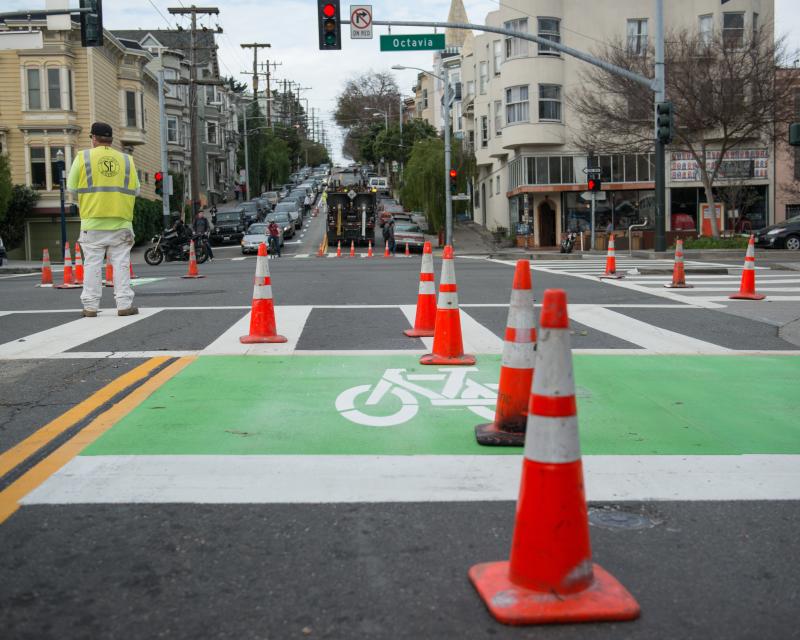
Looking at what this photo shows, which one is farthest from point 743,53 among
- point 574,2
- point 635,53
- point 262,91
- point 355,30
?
point 262,91

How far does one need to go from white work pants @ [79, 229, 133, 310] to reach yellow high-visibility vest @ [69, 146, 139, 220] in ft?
0.77

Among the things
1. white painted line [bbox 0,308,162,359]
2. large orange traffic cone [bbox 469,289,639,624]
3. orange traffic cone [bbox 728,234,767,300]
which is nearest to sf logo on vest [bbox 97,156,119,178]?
white painted line [bbox 0,308,162,359]

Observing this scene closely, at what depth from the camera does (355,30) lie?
23.5 metres

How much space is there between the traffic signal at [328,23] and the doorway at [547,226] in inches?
986

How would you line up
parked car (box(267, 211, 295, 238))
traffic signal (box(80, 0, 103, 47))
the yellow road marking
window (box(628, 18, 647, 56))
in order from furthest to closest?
parked car (box(267, 211, 295, 238))
window (box(628, 18, 647, 56))
traffic signal (box(80, 0, 103, 47))
the yellow road marking

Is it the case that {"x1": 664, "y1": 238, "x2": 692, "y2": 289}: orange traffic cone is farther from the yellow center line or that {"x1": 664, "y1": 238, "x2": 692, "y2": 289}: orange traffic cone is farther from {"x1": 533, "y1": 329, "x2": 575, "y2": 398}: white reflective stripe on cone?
{"x1": 533, "y1": 329, "x2": 575, "y2": 398}: white reflective stripe on cone

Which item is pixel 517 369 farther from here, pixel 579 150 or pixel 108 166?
pixel 579 150

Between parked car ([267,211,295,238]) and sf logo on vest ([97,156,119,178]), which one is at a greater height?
parked car ([267,211,295,238])

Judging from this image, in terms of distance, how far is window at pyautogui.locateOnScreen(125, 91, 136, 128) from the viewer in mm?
49872

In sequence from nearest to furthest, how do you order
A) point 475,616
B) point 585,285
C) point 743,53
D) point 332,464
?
1. point 475,616
2. point 332,464
3. point 585,285
4. point 743,53

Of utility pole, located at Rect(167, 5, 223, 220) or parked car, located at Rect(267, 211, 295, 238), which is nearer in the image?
utility pole, located at Rect(167, 5, 223, 220)

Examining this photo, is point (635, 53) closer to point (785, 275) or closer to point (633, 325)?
point (785, 275)

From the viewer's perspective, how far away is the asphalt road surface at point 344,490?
302 cm

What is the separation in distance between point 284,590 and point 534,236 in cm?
4414
